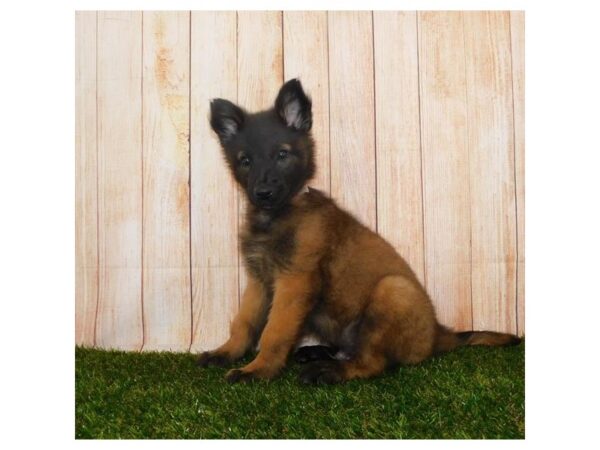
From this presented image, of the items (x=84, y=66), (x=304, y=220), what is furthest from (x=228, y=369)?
(x=84, y=66)

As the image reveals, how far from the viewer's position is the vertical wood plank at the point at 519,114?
370 cm

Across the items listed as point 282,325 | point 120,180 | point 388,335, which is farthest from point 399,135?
point 120,180

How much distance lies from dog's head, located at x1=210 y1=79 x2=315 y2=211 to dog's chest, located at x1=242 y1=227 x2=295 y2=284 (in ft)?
0.54

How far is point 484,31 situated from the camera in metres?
3.74

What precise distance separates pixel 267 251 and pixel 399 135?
3.46ft

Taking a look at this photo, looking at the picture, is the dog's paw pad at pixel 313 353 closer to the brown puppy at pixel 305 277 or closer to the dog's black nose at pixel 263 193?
the brown puppy at pixel 305 277

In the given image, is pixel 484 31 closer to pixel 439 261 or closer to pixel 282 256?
pixel 439 261

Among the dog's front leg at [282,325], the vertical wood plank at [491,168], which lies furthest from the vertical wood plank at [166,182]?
the vertical wood plank at [491,168]

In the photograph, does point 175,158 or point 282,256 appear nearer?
point 282,256

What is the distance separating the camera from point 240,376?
3.36 meters

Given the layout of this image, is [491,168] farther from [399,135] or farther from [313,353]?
[313,353]

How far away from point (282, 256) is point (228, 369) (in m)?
0.69

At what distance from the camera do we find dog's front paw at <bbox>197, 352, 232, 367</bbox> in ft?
12.3

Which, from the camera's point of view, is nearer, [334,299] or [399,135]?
[334,299]
